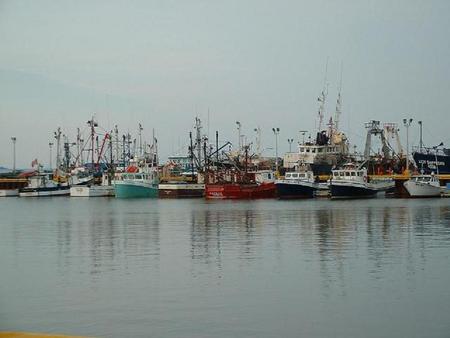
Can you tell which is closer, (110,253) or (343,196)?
(110,253)

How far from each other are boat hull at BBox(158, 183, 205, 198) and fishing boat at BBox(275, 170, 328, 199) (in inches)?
717

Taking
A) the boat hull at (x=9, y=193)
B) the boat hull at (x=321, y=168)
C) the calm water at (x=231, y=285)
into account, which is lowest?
the calm water at (x=231, y=285)

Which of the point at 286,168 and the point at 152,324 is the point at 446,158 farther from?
the point at 152,324

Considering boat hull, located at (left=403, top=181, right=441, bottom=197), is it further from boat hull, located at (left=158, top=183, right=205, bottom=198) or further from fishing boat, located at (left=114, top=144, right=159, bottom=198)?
fishing boat, located at (left=114, top=144, right=159, bottom=198)

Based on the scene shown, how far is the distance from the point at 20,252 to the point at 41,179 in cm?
10180

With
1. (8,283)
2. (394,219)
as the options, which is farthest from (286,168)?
(8,283)

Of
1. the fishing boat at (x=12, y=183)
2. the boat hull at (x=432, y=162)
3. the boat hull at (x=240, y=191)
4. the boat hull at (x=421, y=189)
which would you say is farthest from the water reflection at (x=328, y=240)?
the fishing boat at (x=12, y=183)

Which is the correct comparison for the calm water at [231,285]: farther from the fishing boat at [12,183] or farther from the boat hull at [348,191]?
the fishing boat at [12,183]

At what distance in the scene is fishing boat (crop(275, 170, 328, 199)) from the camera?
3647 inches

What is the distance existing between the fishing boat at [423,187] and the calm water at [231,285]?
176ft

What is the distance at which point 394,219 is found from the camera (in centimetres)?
4838

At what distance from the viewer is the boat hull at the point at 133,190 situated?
110062 mm

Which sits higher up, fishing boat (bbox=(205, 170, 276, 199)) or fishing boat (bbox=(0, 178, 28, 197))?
fishing boat (bbox=(0, 178, 28, 197))

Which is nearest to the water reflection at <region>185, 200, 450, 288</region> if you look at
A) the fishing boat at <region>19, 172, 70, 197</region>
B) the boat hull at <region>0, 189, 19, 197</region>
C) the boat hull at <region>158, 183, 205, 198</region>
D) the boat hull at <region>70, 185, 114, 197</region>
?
the boat hull at <region>158, 183, 205, 198</region>
